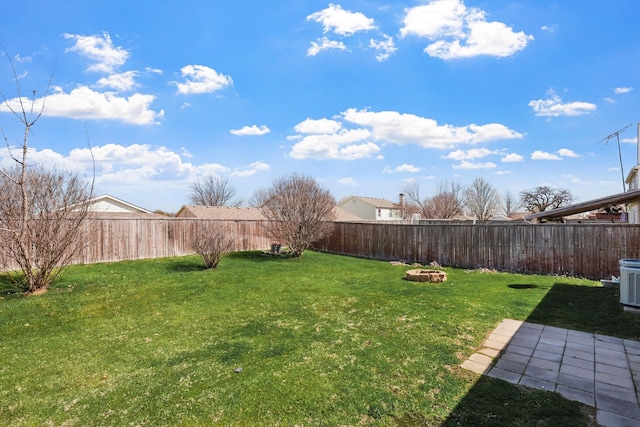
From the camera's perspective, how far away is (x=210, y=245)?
10008 millimetres

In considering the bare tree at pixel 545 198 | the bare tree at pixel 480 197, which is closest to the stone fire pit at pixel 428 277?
the bare tree at pixel 545 198

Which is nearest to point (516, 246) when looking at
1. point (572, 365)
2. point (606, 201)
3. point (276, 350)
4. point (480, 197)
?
point (606, 201)

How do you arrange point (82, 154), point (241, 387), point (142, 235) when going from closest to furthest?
point (241, 387) < point (82, 154) < point (142, 235)

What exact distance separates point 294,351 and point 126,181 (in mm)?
16333

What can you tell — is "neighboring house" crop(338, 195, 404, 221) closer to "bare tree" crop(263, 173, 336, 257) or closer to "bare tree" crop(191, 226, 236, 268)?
"bare tree" crop(263, 173, 336, 257)

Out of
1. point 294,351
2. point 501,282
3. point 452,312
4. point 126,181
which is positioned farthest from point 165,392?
point 126,181

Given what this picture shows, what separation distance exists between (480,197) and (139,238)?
4078cm

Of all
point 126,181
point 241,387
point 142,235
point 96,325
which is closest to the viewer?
point 241,387

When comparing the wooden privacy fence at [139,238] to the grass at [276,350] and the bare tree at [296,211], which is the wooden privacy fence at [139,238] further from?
the grass at [276,350]

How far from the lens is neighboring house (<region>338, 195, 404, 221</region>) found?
4062 centimetres

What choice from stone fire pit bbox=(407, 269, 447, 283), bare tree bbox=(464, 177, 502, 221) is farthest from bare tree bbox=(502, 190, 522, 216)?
stone fire pit bbox=(407, 269, 447, 283)

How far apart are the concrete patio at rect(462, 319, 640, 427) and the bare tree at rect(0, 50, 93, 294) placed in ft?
28.0

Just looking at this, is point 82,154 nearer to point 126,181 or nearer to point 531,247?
point 126,181

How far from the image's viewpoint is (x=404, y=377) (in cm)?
302
